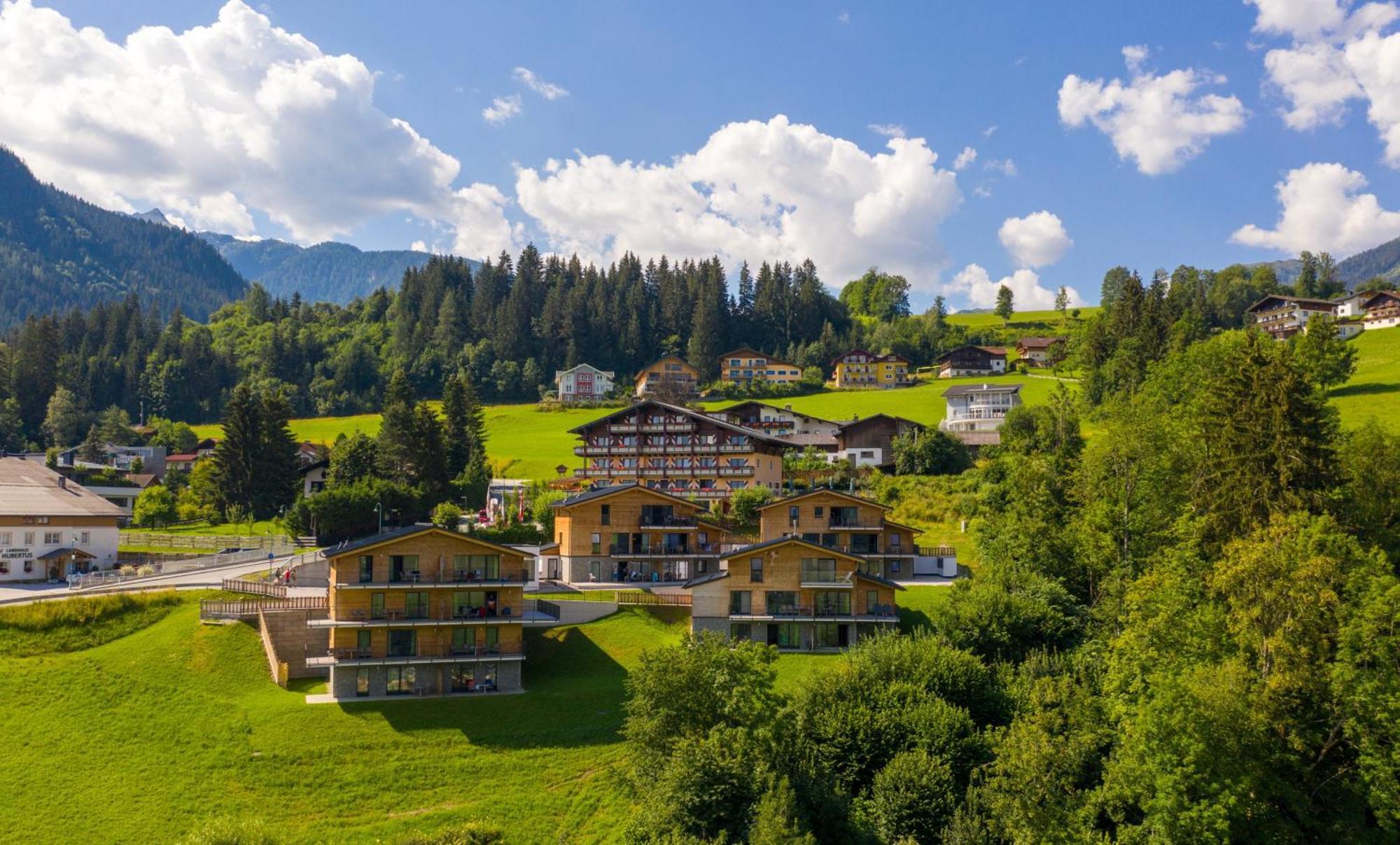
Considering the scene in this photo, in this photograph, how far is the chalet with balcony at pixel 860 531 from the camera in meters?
66.6

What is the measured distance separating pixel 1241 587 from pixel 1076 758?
10741 mm

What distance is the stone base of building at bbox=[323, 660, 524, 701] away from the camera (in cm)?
4812

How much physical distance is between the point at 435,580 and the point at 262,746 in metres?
11.7

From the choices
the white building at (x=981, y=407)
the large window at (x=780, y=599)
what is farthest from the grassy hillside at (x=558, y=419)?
the large window at (x=780, y=599)

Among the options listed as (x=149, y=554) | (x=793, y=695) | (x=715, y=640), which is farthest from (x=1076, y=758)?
(x=149, y=554)

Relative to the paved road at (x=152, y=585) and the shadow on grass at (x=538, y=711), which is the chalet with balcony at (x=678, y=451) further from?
the shadow on grass at (x=538, y=711)

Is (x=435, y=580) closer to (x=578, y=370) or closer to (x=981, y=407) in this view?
(x=981, y=407)

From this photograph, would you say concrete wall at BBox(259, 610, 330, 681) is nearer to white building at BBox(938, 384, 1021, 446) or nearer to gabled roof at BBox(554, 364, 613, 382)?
white building at BBox(938, 384, 1021, 446)

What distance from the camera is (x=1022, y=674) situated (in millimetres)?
46969

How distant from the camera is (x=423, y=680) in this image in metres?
49.6

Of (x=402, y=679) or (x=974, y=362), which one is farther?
(x=974, y=362)

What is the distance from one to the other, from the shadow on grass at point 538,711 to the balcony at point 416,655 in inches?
75.3

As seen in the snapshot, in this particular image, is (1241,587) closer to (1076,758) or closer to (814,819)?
(1076,758)

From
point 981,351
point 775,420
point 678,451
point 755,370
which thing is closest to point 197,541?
point 678,451
